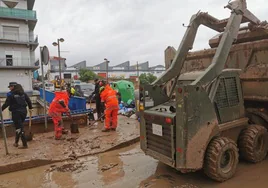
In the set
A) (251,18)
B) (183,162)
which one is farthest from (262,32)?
(183,162)

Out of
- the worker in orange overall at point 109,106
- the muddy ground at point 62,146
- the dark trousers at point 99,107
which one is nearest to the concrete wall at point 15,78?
the dark trousers at point 99,107

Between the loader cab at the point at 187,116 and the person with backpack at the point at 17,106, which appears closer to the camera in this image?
the loader cab at the point at 187,116

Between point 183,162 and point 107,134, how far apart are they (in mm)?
3865

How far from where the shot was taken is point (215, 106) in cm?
409

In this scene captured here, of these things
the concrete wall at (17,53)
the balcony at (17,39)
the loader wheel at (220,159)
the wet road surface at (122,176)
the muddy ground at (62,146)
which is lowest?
the wet road surface at (122,176)

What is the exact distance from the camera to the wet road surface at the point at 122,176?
4.02 m

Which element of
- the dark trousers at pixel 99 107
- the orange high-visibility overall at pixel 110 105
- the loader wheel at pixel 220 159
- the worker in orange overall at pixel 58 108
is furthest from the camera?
the dark trousers at pixel 99 107

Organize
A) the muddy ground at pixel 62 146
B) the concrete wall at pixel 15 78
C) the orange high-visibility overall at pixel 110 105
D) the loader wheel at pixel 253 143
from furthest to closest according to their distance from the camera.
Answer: the concrete wall at pixel 15 78 < the orange high-visibility overall at pixel 110 105 < the muddy ground at pixel 62 146 < the loader wheel at pixel 253 143

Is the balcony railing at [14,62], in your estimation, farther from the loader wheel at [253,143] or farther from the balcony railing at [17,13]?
the loader wheel at [253,143]

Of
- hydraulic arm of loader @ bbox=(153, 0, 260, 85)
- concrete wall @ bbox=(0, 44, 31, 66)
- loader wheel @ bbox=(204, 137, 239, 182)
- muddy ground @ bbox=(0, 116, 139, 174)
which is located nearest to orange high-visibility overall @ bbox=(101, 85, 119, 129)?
muddy ground @ bbox=(0, 116, 139, 174)

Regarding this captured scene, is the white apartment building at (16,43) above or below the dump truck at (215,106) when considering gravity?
above

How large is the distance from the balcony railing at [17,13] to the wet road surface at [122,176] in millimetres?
29928

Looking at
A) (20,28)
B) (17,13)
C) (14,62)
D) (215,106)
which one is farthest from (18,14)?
(215,106)

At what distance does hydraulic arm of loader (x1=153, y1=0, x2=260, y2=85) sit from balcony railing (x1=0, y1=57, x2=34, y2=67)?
29749mm
